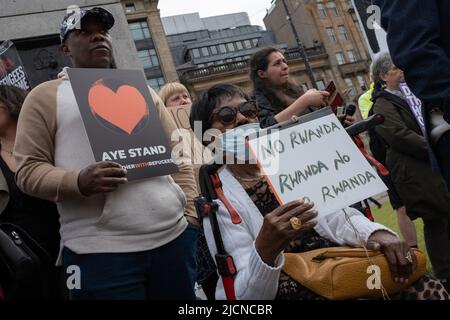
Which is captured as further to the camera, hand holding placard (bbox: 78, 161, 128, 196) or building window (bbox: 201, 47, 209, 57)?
building window (bbox: 201, 47, 209, 57)

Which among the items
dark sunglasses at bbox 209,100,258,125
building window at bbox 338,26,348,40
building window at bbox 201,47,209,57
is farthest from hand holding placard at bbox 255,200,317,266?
building window at bbox 338,26,348,40

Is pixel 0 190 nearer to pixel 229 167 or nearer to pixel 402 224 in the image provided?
pixel 229 167

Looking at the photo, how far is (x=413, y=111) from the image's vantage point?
132 inches

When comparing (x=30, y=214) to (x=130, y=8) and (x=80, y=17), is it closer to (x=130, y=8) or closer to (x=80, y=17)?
(x=80, y=17)

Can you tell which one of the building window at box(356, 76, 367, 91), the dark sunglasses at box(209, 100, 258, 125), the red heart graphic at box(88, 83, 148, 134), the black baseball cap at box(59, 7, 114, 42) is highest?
the building window at box(356, 76, 367, 91)

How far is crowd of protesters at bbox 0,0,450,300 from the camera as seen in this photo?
155cm

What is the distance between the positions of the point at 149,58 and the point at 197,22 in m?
17.0

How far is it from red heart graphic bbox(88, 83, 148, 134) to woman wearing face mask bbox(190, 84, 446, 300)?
1.15ft

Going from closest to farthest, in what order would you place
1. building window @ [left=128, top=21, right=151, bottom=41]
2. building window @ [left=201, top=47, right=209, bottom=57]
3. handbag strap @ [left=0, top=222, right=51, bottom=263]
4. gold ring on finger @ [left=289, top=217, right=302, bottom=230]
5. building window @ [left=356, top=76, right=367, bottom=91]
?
gold ring on finger @ [left=289, top=217, right=302, bottom=230] → handbag strap @ [left=0, top=222, right=51, bottom=263] → building window @ [left=128, top=21, right=151, bottom=41] → building window @ [left=356, top=76, right=367, bottom=91] → building window @ [left=201, top=47, right=209, bottom=57]

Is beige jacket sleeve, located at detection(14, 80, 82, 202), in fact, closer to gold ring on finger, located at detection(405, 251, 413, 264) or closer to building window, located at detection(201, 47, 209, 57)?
gold ring on finger, located at detection(405, 251, 413, 264)

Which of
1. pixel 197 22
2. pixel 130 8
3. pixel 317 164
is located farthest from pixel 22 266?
pixel 197 22

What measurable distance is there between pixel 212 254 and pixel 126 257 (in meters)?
0.34

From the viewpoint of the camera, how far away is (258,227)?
1.72 meters

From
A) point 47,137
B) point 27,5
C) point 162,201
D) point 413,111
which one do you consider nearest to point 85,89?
point 47,137
